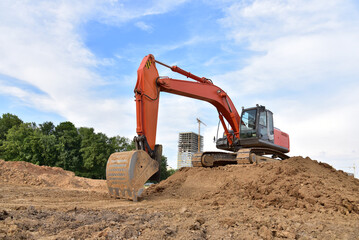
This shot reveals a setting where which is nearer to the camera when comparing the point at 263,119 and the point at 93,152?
the point at 263,119

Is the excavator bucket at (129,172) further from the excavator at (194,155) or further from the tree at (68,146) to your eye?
the tree at (68,146)

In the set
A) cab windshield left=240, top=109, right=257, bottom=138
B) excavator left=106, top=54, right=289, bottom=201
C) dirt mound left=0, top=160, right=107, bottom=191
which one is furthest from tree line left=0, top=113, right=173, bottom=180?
cab windshield left=240, top=109, right=257, bottom=138

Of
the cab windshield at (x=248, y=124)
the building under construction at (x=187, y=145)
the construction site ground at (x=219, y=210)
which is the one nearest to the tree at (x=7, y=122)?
the building under construction at (x=187, y=145)

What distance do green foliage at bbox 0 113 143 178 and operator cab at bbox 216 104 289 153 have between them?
89.2 ft

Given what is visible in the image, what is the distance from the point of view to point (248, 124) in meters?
11.1

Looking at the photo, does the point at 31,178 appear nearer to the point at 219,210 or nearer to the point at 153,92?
the point at 153,92

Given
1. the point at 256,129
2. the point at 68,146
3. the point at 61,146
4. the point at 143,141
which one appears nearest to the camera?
the point at 143,141

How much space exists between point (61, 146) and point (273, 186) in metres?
31.0

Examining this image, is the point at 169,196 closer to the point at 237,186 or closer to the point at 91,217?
the point at 237,186

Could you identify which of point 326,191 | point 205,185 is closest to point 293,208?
point 326,191

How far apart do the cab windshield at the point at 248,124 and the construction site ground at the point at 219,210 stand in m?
2.06

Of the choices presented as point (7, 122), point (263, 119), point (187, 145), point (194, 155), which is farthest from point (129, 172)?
point (7, 122)

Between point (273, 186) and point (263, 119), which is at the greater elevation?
point (263, 119)

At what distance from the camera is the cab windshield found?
10836mm
